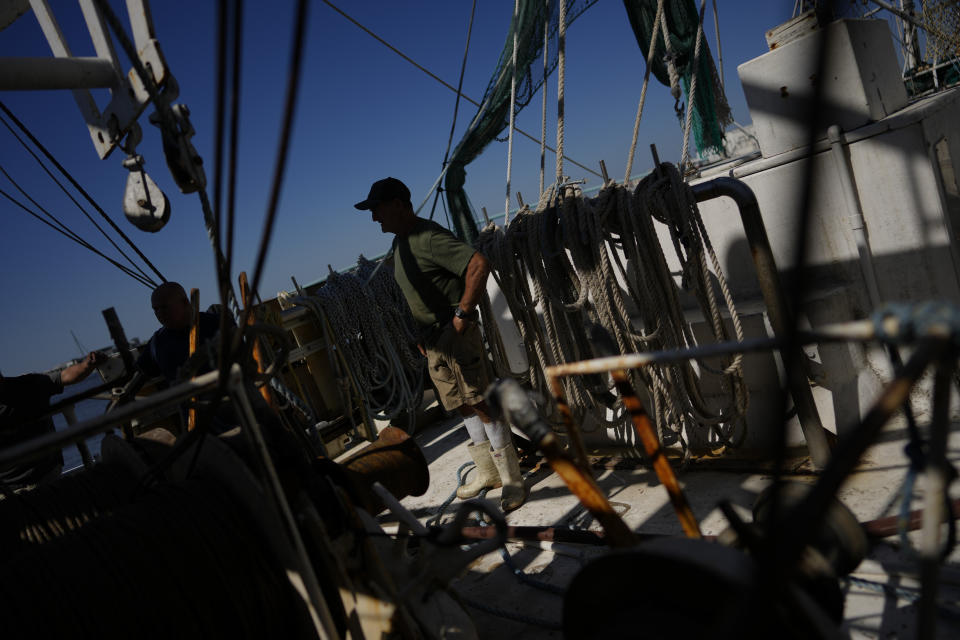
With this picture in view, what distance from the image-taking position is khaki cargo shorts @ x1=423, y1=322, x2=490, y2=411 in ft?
11.8

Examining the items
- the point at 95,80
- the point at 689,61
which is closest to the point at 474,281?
the point at 95,80

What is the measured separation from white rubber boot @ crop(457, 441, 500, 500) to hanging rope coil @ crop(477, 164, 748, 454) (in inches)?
25.6

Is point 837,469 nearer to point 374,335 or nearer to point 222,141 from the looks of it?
point 222,141

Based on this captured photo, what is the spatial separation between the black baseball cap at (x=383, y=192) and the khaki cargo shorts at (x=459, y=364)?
0.86m

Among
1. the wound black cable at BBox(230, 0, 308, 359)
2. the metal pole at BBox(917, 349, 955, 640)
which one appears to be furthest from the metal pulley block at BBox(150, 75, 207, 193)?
the metal pole at BBox(917, 349, 955, 640)

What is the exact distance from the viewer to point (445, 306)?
366cm

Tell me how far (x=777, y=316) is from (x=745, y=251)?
0.92 metres

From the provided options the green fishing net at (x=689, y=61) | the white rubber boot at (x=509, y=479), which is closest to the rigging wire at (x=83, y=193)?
the white rubber boot at (x=509, y=479)

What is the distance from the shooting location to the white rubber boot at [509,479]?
3572mm

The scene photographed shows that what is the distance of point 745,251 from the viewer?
3691 mm

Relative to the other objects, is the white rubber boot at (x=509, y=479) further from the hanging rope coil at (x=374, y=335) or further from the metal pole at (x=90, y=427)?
the metal pole at (x=90, y=427)

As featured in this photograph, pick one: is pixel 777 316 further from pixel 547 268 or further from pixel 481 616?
pixel 481 616

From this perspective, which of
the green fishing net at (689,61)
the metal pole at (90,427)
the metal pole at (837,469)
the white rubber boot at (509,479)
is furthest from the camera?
the green fishing net at (689,61)

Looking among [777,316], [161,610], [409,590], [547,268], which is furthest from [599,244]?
[161,610]
